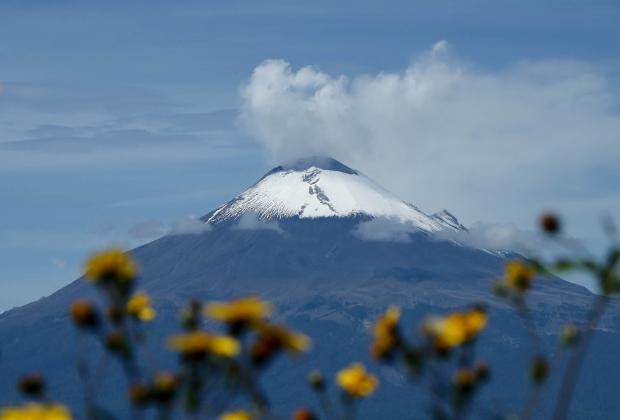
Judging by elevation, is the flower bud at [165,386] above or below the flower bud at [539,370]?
below

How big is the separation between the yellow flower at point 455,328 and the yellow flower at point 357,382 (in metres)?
0.62

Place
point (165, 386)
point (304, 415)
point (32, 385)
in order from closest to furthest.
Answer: point (165, 386) < point (32, 385) < point (304, 415)

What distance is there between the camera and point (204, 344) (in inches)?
231

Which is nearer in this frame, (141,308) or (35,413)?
(35,413)

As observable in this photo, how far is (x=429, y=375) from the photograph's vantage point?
6367mm

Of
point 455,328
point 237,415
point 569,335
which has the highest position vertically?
point 569,335

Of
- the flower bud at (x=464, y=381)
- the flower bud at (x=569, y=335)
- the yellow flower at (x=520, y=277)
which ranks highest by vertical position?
the yellow flower at (x=520, y=277)

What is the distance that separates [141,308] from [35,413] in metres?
1.80

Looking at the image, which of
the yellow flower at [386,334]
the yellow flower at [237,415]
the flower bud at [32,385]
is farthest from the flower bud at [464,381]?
the flower bud at [32,385]

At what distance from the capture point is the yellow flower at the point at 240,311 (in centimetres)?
589

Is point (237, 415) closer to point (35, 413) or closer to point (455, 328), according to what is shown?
point (455, 328)

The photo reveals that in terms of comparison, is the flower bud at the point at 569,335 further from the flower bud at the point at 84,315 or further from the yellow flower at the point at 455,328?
the flower bud at the point at 84,315

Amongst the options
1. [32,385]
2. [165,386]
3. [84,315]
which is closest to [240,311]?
[165,386]

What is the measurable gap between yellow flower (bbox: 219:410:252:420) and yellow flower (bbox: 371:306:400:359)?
92cm
